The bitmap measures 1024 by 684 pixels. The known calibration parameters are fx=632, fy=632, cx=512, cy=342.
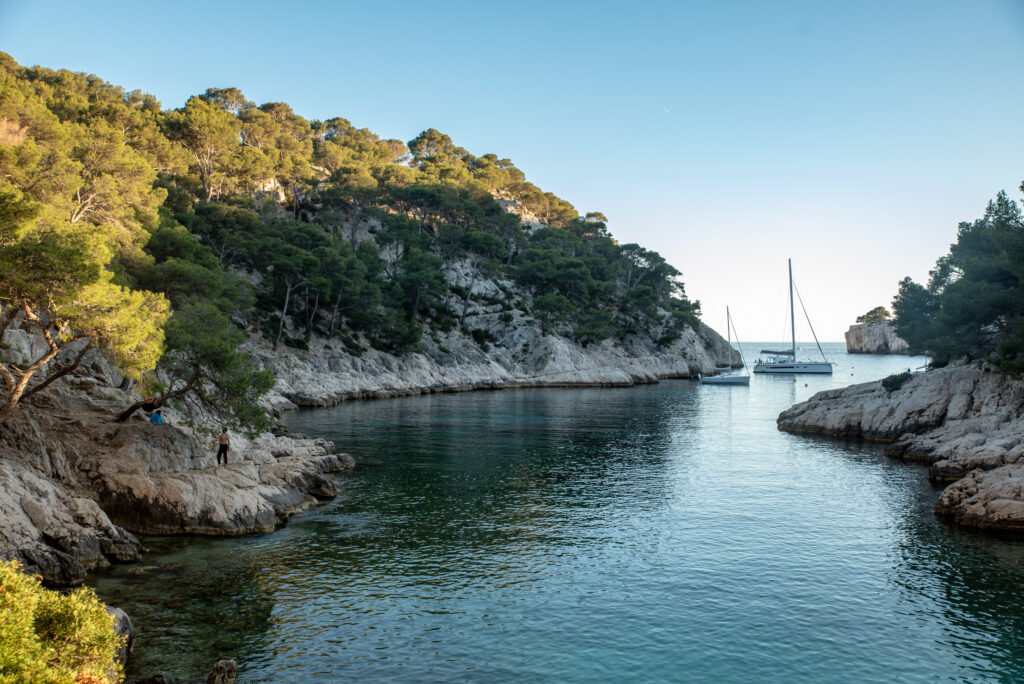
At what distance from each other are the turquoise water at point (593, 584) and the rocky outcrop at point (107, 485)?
1.30 m

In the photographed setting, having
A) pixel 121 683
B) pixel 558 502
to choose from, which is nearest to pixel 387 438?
pixel 558 502

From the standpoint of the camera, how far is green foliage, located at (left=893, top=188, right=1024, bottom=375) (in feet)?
134

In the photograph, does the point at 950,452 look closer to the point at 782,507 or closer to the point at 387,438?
the point at 782,507

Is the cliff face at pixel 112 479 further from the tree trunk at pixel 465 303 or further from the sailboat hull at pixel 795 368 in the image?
the sailboat hull at pixel 795 368

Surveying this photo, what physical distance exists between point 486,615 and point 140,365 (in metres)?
15.3

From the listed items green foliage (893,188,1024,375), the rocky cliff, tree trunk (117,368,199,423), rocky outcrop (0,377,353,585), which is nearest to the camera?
rocky outcrop (0,377,353,585)

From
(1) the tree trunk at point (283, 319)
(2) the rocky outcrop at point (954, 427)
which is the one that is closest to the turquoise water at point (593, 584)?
(2) the rocky outcrop at point (954, 427)

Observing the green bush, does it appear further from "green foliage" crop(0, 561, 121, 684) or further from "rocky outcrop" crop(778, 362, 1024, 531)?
"green foliage" crop(0, 561, 121, 684)

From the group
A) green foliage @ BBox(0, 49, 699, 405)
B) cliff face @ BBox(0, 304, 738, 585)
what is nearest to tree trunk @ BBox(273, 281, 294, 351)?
green foliage @ BBox(0, 49, 699, 405)

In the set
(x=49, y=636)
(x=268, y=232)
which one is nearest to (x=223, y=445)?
(x=49, y=636)

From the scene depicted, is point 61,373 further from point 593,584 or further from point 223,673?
point 593,584

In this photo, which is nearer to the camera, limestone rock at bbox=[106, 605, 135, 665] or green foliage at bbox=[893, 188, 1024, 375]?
limestone rock at bbox=[106, 605, 135, 665]

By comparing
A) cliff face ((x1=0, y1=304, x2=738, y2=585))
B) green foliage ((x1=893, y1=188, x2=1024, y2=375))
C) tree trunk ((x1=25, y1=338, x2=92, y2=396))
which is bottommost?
cliff face ((x1=0, y1=304, x2=738, y2=585))

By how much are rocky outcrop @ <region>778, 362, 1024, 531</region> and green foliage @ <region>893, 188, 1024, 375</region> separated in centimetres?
238
